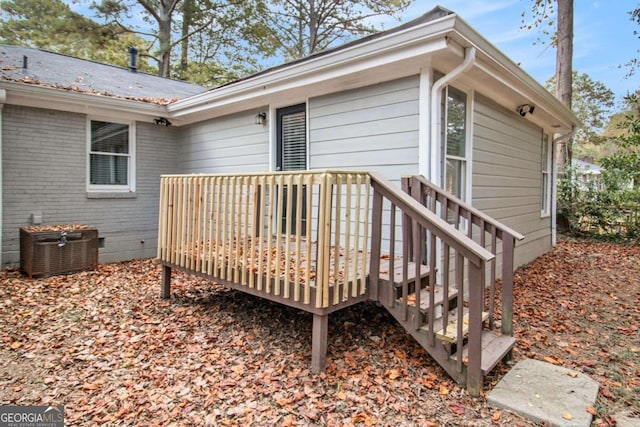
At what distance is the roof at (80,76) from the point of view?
5.88 meters

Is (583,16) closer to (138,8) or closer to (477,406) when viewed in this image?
(477,406)

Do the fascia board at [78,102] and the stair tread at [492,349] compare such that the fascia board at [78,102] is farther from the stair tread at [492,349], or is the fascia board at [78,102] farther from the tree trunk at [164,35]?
the tree trunk at [164,35]

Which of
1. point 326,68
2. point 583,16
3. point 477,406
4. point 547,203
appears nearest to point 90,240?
point 326,68

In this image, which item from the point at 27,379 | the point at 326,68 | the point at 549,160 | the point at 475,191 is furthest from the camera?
the point at 549,160

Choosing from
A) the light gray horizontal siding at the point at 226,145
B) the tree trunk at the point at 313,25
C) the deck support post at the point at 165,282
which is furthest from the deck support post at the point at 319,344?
the tree trunk at the point at 313,25

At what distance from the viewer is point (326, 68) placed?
4.06m

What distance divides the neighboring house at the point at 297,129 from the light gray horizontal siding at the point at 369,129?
0.01m

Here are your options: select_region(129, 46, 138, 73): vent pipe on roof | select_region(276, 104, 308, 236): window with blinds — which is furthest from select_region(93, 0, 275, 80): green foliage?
select_region(276, 104, 308, 236): window with blinds

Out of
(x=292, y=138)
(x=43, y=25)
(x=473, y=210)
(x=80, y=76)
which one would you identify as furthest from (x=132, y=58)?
(x=473, y=210)

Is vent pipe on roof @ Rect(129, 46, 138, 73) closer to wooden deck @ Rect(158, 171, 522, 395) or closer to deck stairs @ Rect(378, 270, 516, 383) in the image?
wooden deck @ Rect(158, 171, 522, 395)

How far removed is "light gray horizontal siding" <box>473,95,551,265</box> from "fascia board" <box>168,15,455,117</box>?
164 centimetres

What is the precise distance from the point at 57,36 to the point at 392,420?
1579 centimetres
